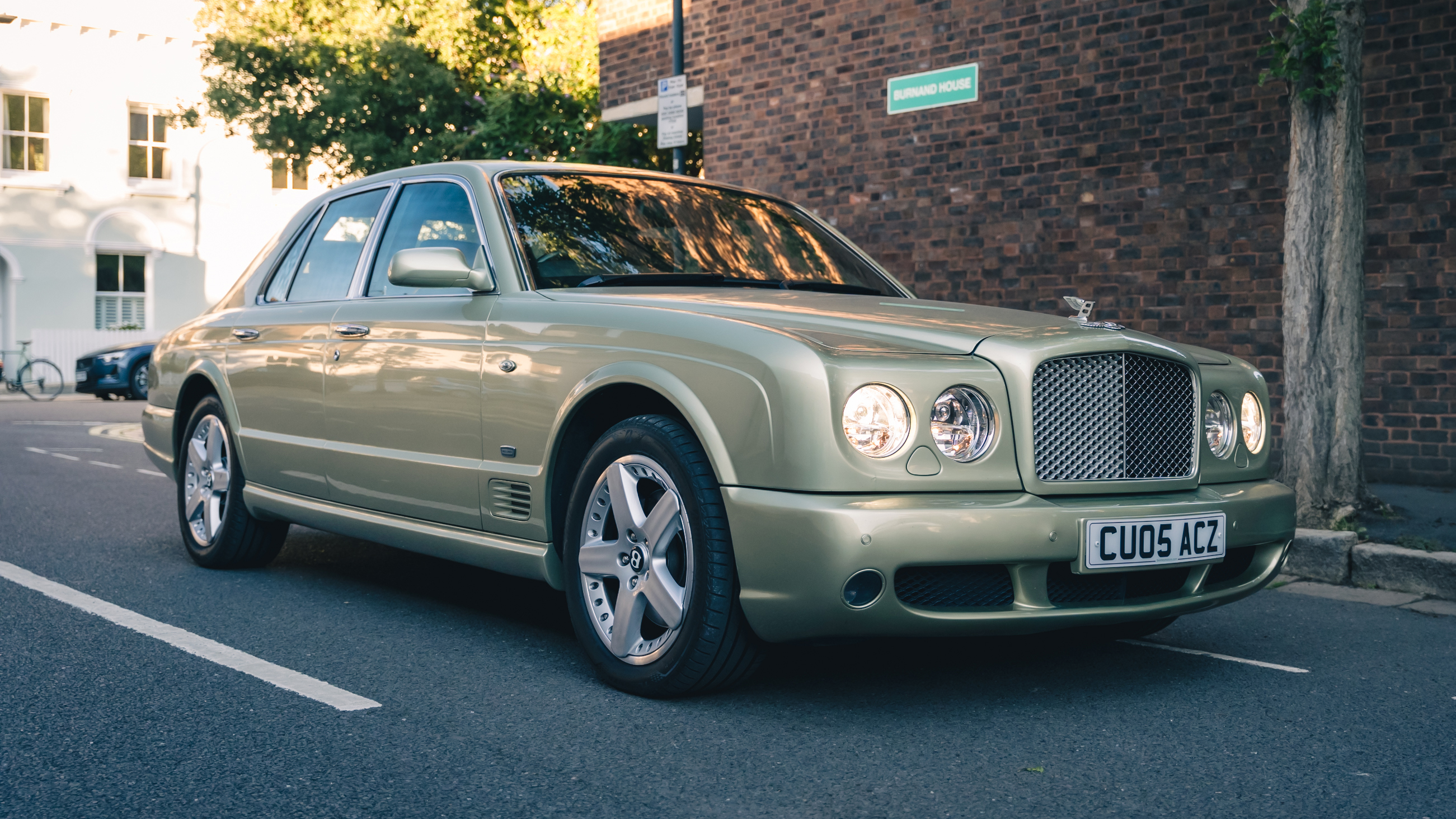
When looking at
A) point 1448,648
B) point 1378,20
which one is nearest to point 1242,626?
point 1448,648

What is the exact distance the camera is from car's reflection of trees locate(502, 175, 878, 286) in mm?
4562

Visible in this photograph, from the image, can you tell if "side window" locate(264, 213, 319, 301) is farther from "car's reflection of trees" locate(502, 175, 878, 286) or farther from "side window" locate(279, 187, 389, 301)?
"car's reflection of trees" locate(502, 175, 878, 286)

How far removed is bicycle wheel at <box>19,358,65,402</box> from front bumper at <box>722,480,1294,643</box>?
22.9m

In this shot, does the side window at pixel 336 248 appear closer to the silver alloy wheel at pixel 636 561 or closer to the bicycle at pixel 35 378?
the silver alloy wheel at pixel 636 561

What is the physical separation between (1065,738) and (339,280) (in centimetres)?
343

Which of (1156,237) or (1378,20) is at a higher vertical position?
(1378,20)

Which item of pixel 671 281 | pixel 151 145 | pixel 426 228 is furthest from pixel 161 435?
pixel 151 145

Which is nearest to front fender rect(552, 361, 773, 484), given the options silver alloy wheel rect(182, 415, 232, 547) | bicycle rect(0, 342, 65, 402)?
silver alloy wheel rect(182, 415, 232, 547)

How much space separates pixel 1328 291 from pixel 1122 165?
2.98 meters

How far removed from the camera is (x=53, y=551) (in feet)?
20.6

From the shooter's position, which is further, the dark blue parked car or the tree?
the dark blue parked car

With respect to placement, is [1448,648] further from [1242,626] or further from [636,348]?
[636,348]

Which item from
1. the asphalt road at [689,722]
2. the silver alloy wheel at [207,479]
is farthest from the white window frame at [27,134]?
the asphalt road at [689,722]

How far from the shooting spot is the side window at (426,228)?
4.76m
